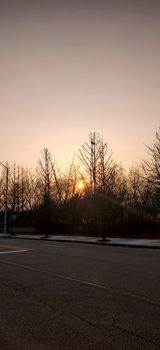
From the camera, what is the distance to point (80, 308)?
6.95m

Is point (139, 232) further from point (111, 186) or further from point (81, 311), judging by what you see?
point (81, 311)

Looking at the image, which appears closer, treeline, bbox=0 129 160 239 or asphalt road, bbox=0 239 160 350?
asphalt road, bbox=0 239 160 350

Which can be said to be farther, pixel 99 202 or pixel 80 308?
pixel 99 202

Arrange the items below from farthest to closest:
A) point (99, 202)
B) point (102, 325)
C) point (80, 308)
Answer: point (99, 202), point (80, 308), point (102, 325)

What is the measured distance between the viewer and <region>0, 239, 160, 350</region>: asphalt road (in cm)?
521

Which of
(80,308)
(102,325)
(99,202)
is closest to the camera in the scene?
(102,325)

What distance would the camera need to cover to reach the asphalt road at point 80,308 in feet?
17.1

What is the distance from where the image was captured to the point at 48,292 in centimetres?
851

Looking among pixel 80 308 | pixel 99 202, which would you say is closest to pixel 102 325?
pixel 80 308

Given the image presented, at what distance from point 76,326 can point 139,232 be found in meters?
30.1

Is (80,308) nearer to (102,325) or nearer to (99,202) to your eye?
(102,325)

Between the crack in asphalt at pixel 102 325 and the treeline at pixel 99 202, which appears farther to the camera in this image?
the treeline at pixel 99 202

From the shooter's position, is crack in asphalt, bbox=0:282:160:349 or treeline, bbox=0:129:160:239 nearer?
crack in asphalt, bbox=0:282:160:349

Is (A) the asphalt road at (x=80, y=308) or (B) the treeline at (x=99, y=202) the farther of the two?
(B) the treeline at (x=99, y=202)
